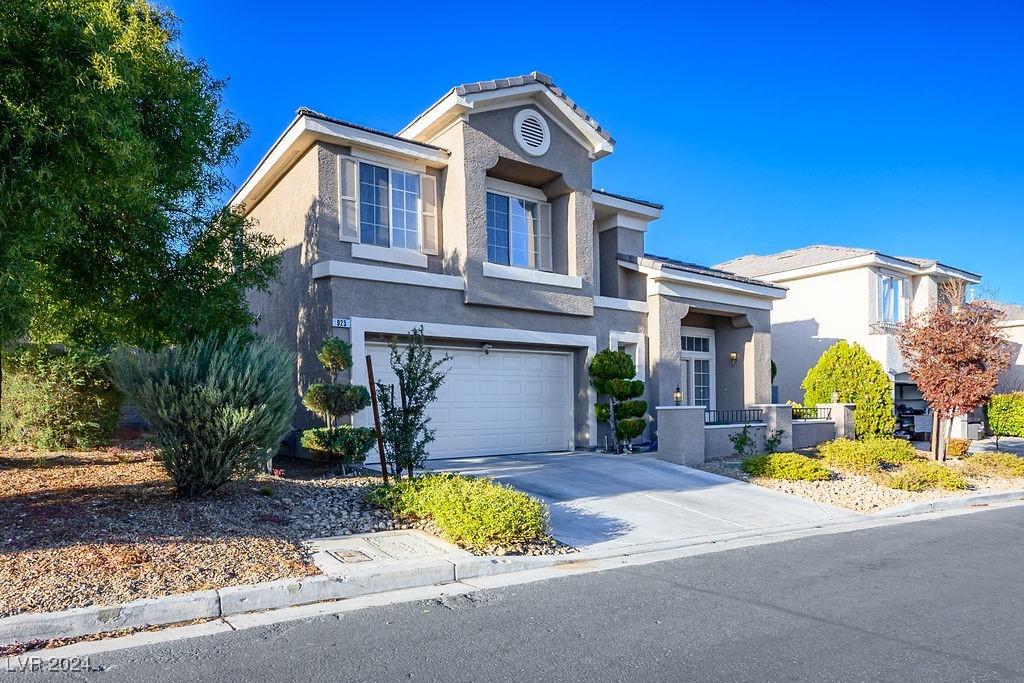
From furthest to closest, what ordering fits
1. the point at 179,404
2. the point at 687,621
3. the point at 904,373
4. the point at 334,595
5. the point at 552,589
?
the point at 904,373 < the point at 179,404 < the point at 552,589 < the point at 334,595 < the point at 687,621

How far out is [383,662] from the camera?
14.9 feet

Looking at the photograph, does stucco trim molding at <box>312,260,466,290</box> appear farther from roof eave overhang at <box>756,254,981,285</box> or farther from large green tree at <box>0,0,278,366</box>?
roof eave overhang at <box>756,254,981,285</box>

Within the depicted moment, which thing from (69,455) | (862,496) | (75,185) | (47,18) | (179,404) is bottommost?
(862,496)

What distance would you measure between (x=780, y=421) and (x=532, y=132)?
337 inches

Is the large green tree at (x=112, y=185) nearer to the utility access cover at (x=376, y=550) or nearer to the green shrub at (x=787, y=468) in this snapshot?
the utility access cover at (x=376, y=550)

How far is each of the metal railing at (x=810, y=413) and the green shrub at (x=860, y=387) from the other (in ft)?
3.12

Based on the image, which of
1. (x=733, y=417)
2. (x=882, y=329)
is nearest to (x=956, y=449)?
(x=882, y=329)

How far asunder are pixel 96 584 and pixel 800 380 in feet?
72.8

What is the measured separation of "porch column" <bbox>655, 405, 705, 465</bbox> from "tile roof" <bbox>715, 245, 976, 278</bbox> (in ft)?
39.2

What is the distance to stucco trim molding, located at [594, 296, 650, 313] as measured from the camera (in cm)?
1567

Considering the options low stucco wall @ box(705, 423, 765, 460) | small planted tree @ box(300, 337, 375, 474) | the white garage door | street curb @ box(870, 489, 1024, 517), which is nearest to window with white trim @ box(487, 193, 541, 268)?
the white garage door

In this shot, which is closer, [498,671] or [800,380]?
[498,671]

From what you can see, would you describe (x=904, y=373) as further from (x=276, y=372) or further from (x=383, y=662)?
(x=383, y=662)

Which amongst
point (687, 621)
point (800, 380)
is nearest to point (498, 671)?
point (687, 621)
